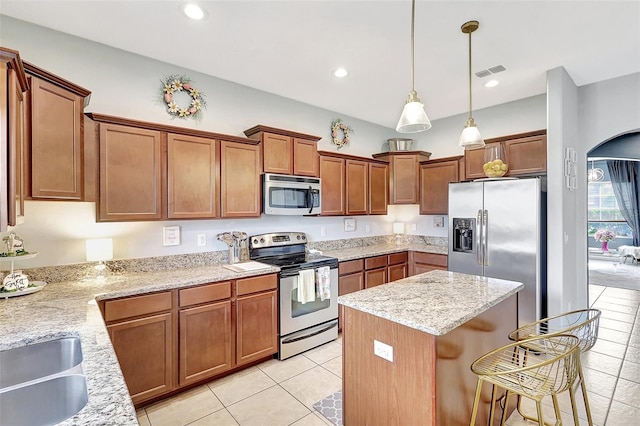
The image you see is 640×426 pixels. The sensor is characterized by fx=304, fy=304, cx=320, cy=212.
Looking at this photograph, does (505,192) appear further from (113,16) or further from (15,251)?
(15,251)

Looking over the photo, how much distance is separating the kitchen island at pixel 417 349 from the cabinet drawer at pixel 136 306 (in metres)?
1.41

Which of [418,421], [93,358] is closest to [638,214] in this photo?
[418,421]

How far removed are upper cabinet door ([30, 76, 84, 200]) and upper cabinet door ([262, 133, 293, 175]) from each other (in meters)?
1.57

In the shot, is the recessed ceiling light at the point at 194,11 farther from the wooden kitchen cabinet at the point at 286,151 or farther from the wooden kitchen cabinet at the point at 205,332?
the wooden kitchen cabinet at the point at 205,332

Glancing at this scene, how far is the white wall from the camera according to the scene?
234 centimetres

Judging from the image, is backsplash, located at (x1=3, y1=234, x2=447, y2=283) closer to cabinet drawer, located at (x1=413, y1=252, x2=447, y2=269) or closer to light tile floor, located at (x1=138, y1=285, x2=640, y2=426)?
light tile floor, located at (x1=138, y1=285, x2=640, y2=426)

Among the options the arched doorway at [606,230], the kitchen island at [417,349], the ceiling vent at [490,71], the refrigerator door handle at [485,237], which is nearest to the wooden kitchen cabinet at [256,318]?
the kitchen island at [417,349]

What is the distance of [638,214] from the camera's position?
8078 millimetres

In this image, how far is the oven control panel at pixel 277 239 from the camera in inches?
134

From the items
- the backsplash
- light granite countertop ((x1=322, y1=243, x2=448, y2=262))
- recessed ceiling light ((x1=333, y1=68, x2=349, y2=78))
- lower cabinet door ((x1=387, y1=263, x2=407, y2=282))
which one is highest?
recessed ceiling light ((x1=333, y1=68, x2=349, y2=78))

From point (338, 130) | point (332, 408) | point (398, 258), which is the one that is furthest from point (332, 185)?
point (332, 408)

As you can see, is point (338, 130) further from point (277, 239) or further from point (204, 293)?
point (204, 293)

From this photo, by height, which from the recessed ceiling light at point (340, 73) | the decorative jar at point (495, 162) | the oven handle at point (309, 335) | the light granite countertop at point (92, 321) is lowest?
the oven handle at point (309, 335)

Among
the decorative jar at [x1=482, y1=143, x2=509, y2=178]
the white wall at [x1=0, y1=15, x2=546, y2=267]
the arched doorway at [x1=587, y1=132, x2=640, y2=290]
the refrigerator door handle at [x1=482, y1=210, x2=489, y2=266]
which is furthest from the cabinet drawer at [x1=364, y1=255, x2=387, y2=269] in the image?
the arched doorway at [x1=587, y1=132, x2=640, y2=290]
